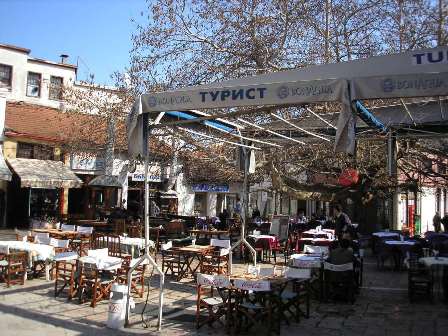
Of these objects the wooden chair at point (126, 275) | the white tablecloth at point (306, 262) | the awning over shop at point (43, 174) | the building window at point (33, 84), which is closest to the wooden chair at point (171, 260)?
the wooden chair at point (126, 275)

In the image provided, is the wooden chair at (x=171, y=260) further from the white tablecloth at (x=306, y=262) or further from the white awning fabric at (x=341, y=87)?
the white awning fabric at (x=341, y=87)

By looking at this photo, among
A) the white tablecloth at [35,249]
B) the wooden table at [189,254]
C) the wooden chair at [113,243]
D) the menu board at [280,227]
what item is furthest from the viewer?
the menu board at [280,227]

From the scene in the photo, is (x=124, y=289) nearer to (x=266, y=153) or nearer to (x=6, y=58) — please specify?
(x=266, y=153)

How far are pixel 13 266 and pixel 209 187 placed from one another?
2413 centimetres

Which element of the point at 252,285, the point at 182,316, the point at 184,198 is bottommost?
the point at 182,316

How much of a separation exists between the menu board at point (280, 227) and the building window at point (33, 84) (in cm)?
1953

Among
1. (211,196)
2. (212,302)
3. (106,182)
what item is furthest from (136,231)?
(211,196)

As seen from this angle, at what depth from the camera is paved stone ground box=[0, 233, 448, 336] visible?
6945mm

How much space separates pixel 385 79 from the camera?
17.1ft

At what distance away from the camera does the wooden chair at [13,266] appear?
30.9 feet

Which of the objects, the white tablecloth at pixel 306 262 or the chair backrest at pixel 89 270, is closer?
the chair backrest at pixel 89 270

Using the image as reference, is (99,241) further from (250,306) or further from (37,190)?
(37,190)

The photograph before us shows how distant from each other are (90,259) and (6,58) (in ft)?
75.2

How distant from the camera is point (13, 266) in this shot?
978cm
